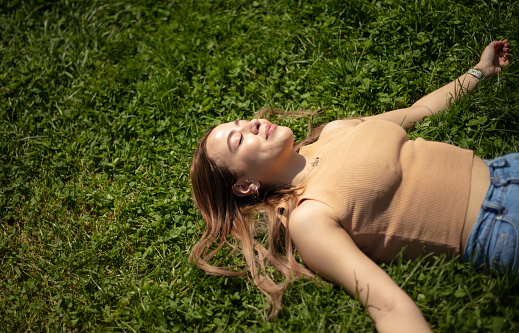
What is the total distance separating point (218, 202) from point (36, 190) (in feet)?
7.18

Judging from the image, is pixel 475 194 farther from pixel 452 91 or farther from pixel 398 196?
pixel 452 91

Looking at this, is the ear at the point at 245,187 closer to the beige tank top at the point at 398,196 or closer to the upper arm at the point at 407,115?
the beige tank top at the point at 398,196

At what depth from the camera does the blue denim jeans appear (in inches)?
111

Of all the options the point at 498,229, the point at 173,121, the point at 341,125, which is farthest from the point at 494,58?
the point at 173,121

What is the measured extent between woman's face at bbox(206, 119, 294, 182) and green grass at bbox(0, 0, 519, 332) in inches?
30.9

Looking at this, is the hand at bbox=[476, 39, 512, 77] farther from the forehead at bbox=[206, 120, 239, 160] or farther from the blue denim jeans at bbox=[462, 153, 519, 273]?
the forehead at bbox=[206, 120, 239, 160]

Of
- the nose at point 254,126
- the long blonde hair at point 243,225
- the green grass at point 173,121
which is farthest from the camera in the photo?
the nose at point 254,126

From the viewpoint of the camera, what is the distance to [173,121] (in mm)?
4855

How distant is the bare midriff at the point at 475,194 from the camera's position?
2.94 meters

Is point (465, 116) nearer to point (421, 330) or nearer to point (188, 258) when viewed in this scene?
point (421, 330)

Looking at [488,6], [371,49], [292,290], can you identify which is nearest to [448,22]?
[488,6]

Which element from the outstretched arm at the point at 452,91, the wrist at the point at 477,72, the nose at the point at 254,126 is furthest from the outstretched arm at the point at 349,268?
the wrist at the point at 477,72

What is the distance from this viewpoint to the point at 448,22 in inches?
177

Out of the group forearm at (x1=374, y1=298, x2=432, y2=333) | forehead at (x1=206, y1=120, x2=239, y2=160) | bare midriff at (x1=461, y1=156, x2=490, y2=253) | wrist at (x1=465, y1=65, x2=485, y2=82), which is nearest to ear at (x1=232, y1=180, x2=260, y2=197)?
forehead at (x1=206, y1=120, x2=239, y2=160)
